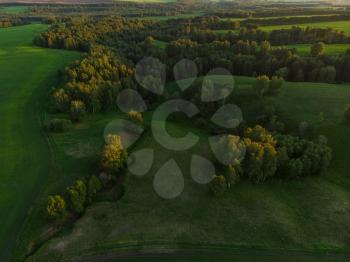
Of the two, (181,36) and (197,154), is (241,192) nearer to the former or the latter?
(197,154)

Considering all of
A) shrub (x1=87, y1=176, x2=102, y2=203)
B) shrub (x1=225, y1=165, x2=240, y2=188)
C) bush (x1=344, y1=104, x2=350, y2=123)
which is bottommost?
shrub (x1=87, y1=176, x2=102, y2=203)

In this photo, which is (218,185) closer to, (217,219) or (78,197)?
(217,219)

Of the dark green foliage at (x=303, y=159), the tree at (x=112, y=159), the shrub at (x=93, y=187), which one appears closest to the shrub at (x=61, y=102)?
the tree at (x=112, y=159)

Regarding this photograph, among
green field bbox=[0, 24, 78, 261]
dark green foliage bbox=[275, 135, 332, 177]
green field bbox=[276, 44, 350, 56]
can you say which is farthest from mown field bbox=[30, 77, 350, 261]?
green field bbox=[276, 44, 350, 56]

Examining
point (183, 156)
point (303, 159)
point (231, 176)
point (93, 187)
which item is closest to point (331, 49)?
point (303, 159)

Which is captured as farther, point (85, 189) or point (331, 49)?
point (331, 49)

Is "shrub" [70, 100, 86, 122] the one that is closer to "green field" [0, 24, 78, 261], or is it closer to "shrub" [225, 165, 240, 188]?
"green field" [0, 24, 78, 261]
